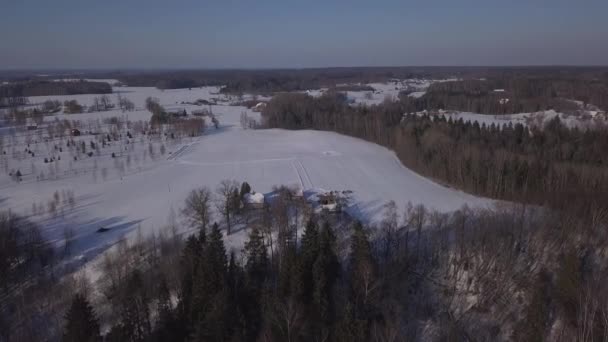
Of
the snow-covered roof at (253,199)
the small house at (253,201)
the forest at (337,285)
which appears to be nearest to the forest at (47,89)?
the snow-covered roof at (253,199)

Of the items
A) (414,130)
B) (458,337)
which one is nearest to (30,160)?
(414,130)

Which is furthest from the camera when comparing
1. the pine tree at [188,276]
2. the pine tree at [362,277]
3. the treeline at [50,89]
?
the treeline at [50,89]

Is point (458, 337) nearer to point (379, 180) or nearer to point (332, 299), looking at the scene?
point (332, 299)

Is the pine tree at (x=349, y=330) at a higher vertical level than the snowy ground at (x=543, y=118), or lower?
lower

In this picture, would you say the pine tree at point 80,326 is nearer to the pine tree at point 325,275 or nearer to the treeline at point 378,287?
the treeline at point 378,287

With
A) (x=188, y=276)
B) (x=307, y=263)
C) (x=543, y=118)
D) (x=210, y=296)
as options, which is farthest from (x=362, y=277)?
(x=543, y=118)
